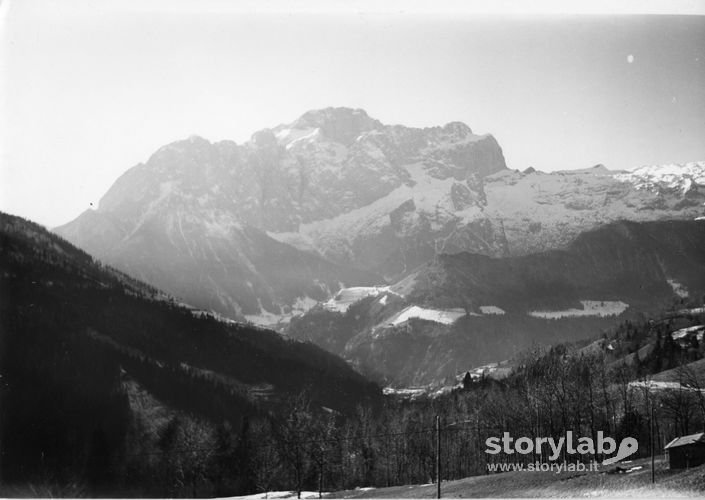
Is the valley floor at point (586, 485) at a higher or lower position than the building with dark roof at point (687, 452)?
lower

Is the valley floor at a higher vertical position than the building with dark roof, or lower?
lower

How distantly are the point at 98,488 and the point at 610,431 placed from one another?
2386 inches

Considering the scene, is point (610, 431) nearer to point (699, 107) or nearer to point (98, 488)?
point (699, 107)

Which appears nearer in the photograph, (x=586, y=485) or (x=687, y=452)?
(x=586, y=485)

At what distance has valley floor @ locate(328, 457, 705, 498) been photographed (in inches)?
1674

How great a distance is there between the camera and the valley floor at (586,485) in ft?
140

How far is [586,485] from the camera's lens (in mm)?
47594

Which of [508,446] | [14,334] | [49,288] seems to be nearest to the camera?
[508,446]

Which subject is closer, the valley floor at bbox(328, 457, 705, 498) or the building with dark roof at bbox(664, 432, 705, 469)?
the valley floor at bbox(328, 457, 705, 498)

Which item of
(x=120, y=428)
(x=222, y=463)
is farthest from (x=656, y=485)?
(x=120, y=428)

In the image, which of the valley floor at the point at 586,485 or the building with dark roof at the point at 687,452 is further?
the building with dark roof at the point at 687,452

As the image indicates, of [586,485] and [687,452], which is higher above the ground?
[687,452]

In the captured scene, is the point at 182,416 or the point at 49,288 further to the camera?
the point at 49,288

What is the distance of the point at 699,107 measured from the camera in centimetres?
5456
